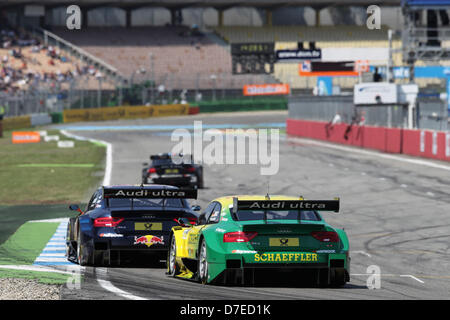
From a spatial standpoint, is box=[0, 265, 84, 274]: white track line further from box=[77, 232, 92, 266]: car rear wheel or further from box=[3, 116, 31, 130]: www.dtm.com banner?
box=[3, 116, 31, 130]: www.dtm.com banner

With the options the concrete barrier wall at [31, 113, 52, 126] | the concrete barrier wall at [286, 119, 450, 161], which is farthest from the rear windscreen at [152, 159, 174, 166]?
the concrete barrier wall at [31, 113, 52, 126]

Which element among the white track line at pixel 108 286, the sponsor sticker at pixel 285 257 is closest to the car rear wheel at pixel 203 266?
the sponsor sticker at pixel 285 257

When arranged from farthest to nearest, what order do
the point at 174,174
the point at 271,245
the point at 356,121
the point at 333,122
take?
1. the point at 333,122
2. the point at 356,121
3. the point at 174,174
4. the point at 271,245

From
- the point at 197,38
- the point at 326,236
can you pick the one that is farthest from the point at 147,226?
the point at 197,38

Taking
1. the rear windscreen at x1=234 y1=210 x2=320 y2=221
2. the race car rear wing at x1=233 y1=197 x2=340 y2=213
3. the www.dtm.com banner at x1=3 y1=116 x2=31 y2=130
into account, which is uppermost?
the race car rear wing at x1=233 y1=197 x2=340 y2=213

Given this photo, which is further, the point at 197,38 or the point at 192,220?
the point at 197,38

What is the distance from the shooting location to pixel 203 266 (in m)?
11.3

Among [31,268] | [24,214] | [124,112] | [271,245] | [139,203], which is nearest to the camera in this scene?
[271,245]

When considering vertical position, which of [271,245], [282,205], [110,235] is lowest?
[110,235]

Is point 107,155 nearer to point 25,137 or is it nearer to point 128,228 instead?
point 25,137

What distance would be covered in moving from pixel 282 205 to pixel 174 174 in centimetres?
1640

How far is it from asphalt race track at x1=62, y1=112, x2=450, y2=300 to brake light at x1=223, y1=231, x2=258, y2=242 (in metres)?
0.58

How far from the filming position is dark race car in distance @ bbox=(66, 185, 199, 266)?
1312 centimetres

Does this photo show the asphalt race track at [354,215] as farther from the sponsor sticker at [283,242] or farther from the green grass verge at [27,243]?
the green grass verge at [27,243]
